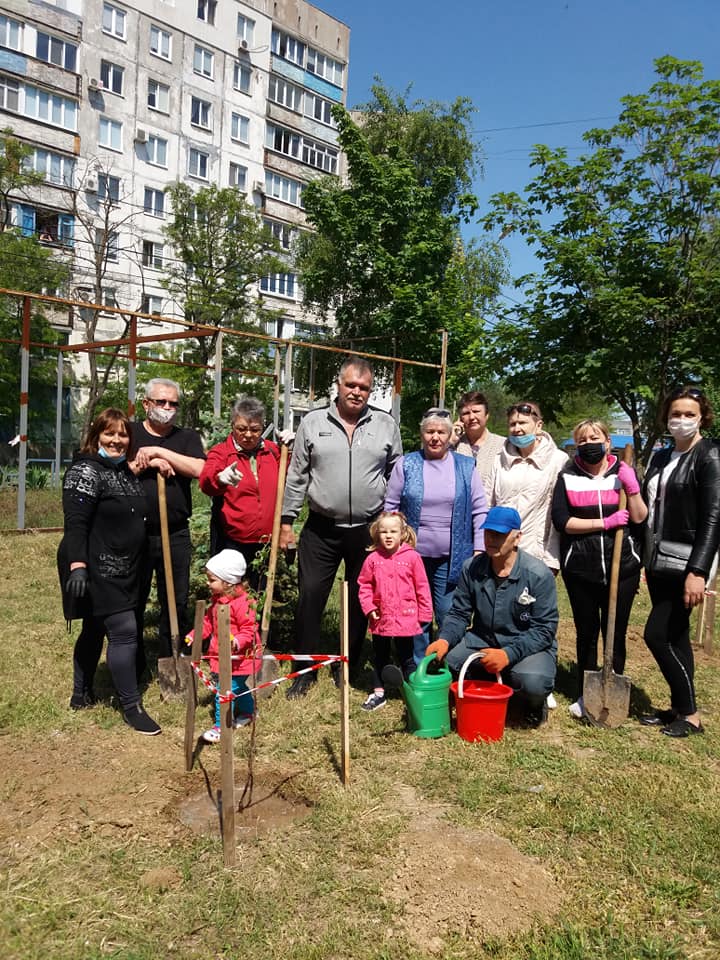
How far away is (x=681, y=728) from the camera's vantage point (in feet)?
14.2

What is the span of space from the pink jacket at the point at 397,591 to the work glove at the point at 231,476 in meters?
0.94

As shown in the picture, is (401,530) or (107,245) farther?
(107,245)

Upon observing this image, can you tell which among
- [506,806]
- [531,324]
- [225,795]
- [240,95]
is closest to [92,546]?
[225,795]

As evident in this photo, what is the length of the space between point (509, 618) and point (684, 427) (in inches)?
57.3

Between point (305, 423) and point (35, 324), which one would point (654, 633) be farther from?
point (35, 324)

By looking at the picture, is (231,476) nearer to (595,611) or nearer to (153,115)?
(595,611)

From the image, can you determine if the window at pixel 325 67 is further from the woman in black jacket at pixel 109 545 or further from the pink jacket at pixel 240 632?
the pink jacket at pixel 240 632

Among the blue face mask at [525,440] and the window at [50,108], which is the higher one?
the window at [50,108]

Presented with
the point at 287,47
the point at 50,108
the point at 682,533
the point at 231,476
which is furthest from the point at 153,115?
the point at 682,533

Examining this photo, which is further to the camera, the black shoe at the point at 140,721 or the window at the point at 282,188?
the window at the point at 282,188

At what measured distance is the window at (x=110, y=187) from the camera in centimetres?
2533

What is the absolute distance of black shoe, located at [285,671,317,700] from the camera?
480 centimetres

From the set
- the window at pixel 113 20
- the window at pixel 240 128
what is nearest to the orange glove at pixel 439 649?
the window at pixel 113 20

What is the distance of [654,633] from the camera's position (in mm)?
4305
